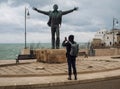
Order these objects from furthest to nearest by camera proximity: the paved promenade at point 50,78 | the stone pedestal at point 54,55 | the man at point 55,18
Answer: the man at point 55,18
the stone pedestal at point 54,55
the paved promenade at point 50,78

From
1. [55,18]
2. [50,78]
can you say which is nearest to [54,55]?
[55,18]

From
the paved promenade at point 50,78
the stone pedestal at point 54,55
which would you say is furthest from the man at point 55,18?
the paved promenade at point 50,78

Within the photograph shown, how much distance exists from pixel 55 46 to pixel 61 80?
7.07m

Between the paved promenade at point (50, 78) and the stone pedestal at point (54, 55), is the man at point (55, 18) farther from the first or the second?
the paved promenade at point (50, 78)

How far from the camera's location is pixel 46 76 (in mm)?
14578

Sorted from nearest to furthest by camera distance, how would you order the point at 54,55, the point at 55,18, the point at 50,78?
the point at 50,78 → the point at 54,55 → the point at 55,18

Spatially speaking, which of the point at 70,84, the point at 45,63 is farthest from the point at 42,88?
the point at 45,63

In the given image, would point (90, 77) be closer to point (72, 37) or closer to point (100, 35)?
point (72, 37)

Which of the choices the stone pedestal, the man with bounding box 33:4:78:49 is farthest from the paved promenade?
the man with bounding box 33:4:78:49

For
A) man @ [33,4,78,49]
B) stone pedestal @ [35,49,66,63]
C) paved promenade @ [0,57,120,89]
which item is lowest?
paved promenade @ [0,57,120,89]

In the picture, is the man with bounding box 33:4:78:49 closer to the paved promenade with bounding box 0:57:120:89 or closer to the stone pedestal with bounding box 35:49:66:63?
the stone pedestal with bounding box 35:49:66:63

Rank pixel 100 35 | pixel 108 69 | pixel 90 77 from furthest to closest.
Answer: pixel 100 35 < pixel 108 69 < pixel 90 77

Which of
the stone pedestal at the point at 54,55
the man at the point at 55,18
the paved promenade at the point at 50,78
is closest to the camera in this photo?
the paved promenade at the point at 50,78

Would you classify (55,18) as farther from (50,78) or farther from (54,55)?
(50,78)
